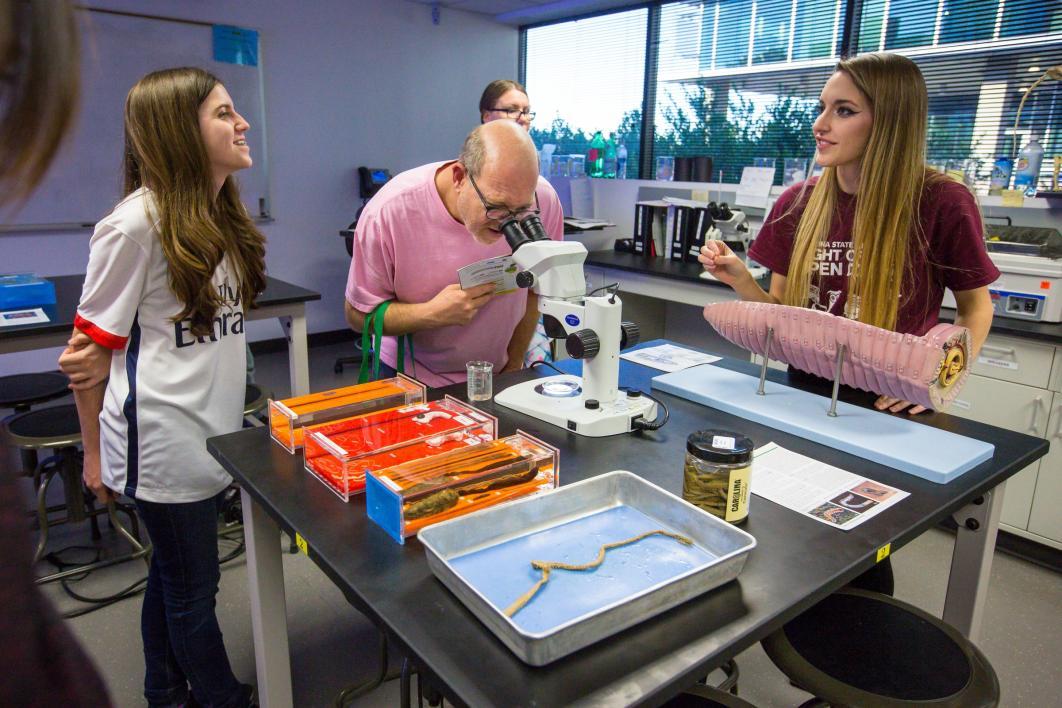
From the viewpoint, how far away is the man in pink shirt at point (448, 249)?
1522 mm

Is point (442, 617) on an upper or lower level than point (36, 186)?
lower

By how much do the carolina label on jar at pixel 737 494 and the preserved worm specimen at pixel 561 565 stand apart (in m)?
0.10

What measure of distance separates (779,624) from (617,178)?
13.2ft

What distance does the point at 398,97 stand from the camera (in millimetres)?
5184

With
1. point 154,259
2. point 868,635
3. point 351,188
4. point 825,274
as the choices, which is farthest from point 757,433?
point 351,188

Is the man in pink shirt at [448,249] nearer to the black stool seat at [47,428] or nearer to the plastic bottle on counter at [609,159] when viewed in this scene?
the black stool seat at [47,428]

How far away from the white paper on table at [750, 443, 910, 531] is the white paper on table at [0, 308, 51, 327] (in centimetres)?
230

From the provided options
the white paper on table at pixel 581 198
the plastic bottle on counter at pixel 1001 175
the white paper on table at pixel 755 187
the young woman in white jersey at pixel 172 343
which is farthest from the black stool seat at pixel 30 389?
the plastic bottle on counter at pixel 1001 175

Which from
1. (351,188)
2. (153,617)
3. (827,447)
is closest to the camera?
(827,447)

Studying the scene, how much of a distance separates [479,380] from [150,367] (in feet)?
2.20

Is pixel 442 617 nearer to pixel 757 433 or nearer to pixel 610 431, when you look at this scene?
pixel 610 431

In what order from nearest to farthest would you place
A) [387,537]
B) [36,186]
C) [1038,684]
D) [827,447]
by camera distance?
1. [36,186]
2. [387,537]
3. [827,447]
4. [1038,684]

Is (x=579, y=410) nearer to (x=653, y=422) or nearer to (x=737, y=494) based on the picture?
(x=653, y=422)

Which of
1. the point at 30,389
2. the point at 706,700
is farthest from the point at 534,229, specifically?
the point at 30,389
